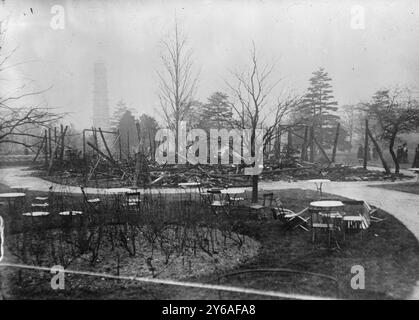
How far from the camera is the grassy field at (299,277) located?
20.9ft

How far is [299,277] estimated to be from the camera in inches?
276

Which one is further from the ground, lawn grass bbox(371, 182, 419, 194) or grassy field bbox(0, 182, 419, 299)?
lawn grass bbox(371, 182, 419, 194)

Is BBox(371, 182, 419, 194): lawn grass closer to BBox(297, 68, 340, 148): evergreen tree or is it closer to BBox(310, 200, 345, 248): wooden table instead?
BBox(310, 200, 345, 248): wooden table

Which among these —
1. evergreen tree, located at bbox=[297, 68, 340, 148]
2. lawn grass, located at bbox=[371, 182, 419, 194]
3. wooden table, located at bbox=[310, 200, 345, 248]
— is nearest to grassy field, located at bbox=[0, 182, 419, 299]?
wooden table, located at bbox=[310, 200, 345, 248]

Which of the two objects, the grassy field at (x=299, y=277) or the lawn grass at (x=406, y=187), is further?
the lawn grass at (x=406, y=187)

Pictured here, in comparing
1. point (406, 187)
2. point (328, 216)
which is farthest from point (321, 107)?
point (328, 216)

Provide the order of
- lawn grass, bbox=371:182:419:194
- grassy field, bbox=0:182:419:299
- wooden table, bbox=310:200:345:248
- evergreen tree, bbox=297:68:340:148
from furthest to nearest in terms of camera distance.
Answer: evergreen tree, bbox=297:68:340:148 → lawn grass, bbox=371:182:419:194 → wooden table, bbox=310:200:345:248 → grassy field, bbox=0:182:419:299

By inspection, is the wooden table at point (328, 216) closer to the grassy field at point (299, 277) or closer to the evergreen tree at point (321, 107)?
the grassy field at point (299, 277)

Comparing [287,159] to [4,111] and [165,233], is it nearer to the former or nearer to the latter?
[165,233]

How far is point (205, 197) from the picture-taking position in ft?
45.5

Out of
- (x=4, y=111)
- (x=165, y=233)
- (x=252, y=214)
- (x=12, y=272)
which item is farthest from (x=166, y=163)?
(x=4, y=111)

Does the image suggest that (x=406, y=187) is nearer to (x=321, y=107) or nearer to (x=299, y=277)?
(x=299, y=277)

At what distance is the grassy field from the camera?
20.9ft

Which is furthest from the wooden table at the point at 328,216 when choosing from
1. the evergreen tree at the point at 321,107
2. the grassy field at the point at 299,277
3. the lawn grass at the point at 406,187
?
the evergreen tree at the point at 321,107
